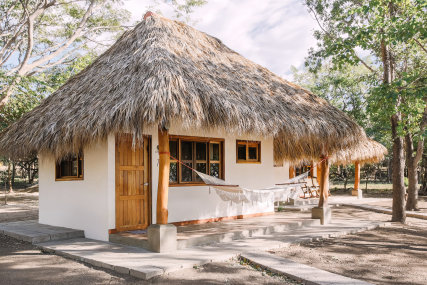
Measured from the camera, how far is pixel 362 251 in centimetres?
481

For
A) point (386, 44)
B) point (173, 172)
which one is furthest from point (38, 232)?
point (386, 44)

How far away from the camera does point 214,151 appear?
6551mm

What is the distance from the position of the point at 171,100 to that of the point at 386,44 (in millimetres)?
4013

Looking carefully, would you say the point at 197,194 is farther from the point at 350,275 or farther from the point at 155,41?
the point at 350,275

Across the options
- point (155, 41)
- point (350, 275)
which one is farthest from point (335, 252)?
point (155, 41)

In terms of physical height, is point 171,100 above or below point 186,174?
above

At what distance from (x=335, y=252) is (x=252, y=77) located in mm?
3163

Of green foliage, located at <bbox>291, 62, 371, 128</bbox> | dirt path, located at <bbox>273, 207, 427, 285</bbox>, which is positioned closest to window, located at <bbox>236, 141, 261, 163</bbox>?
dirt path, located at <bbox>273, 207, 427, 285</bbox>

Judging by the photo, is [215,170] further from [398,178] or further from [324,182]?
[398,178]

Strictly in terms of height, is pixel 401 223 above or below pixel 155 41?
below

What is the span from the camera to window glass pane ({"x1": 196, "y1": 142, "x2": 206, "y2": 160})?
6258 millimetres

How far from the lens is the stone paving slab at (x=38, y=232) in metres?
5.11

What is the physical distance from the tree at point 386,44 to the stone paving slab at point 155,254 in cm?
234

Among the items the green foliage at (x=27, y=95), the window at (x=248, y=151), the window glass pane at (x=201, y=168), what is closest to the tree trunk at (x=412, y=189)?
the window at (x=248, y=151)
